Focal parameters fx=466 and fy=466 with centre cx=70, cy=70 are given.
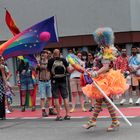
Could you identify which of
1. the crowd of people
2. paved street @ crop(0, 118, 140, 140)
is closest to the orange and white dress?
the crowd of people

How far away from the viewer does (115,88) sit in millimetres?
9219

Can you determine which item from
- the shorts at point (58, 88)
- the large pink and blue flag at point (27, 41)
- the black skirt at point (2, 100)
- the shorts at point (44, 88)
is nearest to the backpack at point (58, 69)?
the shorts at point (58, 88)

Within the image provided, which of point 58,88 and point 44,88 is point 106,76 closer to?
point 58,88

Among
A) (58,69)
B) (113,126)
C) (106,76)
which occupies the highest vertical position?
(58,69)

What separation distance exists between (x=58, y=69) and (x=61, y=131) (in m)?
2.27

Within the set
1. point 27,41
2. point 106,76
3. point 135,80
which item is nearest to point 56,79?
point 27,41

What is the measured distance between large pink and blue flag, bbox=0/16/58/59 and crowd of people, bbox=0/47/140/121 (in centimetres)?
37

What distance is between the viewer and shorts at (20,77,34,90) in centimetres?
1429

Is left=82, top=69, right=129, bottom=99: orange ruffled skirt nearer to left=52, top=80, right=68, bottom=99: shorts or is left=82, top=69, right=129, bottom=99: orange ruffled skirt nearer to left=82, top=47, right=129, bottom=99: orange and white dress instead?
left=82, top=47, right=129, bottom=99: orange and white dress

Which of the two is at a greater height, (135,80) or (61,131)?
(135,80)

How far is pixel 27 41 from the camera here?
10570mm

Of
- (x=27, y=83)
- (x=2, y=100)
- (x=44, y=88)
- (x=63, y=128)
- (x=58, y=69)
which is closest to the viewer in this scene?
(x=63, y=128)

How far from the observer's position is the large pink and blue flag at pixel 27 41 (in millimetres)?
10508

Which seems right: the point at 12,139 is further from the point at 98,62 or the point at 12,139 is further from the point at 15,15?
the point at 15,15
